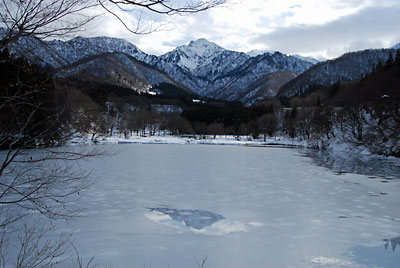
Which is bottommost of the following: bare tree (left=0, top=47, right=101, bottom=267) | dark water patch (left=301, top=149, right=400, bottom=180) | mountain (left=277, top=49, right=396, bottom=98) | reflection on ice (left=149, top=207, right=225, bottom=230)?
reflection on ice (left=149, top=207, right=225, bottom=230)

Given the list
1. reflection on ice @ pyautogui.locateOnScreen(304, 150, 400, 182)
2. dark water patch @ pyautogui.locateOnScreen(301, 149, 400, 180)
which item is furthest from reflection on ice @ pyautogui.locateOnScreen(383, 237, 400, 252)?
reflection on ice @ pyautogui.locateOnScreen(304, 150, 400, 182)

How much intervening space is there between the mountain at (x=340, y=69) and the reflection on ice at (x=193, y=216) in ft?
577

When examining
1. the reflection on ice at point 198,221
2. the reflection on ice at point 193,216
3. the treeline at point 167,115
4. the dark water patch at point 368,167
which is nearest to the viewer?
the treeline at point 167,115

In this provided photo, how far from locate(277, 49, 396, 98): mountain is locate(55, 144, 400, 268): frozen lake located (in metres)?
173

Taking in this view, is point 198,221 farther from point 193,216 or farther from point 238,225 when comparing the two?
point 238,225

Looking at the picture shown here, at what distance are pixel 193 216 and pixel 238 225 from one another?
53.2 inches

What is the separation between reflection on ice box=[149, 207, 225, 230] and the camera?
7.12m

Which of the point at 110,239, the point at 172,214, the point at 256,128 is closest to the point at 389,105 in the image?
the point at 172,214

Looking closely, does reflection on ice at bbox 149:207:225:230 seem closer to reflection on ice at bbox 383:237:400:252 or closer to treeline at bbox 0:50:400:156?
treeline at bbox 0:50:400:156

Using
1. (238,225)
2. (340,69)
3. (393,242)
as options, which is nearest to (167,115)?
(238,225)

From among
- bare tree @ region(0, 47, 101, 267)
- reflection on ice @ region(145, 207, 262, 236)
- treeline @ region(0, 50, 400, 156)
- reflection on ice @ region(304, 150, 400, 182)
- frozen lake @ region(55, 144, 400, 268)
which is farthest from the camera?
A: reflection on ice @ region(304, 150, 400, 182)

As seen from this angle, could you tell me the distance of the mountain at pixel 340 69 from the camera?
17538cm

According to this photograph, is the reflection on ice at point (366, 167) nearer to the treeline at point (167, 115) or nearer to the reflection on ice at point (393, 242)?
the treeline at point (167, 115)

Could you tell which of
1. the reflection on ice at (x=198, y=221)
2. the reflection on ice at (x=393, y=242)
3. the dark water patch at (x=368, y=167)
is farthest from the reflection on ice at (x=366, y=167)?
the reflection on ice at (x=198, y=221)
